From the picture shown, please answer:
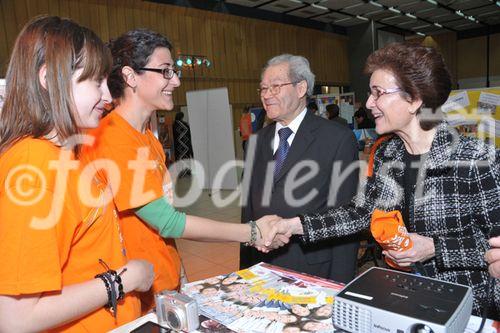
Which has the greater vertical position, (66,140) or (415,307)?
(66,140)

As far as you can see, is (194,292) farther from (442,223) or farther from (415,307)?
(442,223)

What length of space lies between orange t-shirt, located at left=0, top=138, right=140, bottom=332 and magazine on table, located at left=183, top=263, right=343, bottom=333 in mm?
372

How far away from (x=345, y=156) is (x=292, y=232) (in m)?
0.51

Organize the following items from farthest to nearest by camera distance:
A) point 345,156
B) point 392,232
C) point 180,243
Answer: point 180,243 < point 345,156 < point 392,232

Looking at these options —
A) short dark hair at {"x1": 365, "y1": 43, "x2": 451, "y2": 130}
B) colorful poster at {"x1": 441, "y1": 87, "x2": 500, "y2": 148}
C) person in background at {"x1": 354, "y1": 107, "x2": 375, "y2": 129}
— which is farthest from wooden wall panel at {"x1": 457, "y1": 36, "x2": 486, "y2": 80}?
short dark hair at {"x1": 365, "y1": 43, "x2": 451, "y2": 130}

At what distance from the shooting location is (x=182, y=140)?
10148 millimetres

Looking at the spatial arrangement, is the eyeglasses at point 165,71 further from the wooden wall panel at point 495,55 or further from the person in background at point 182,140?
the wooden wall panel at point 495,55

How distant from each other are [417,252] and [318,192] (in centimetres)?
72

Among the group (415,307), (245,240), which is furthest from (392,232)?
(245,240)

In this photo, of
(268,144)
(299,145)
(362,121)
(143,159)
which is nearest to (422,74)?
(299,145)

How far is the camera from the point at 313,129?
2072 millimetres

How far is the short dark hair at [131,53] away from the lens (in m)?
1.58

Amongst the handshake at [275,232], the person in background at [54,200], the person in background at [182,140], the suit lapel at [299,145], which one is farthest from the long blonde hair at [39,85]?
the person in background at [182,140]

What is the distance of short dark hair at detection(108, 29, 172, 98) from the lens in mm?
1575
